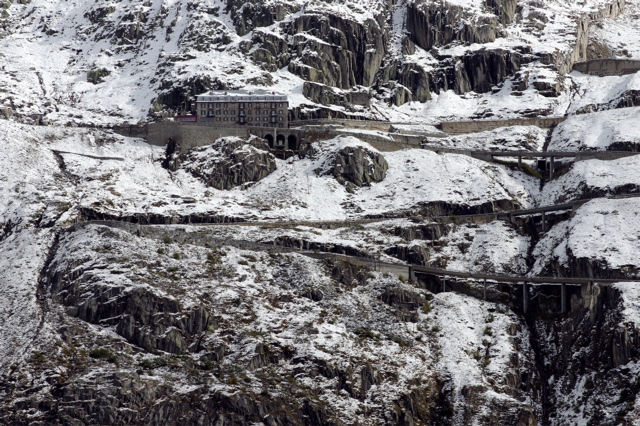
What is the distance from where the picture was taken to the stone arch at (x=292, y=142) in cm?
18625

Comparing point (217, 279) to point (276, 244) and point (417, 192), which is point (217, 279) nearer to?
point (276, 244)

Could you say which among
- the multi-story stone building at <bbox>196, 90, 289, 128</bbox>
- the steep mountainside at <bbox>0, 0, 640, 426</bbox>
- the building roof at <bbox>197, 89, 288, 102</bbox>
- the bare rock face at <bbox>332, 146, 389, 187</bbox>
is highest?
the building roof at <bbox>197, 89, 288, 102</bbox>

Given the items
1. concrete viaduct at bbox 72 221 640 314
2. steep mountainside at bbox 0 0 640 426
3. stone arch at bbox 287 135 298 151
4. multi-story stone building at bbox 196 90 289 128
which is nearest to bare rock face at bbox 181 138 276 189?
steep mountainside at bbox 0 0 640 426

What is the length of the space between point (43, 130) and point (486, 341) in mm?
94409

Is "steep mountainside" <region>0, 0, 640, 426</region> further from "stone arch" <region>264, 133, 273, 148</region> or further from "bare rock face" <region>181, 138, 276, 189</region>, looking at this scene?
"stone arch" <region>264, 133, 273, 148</region>

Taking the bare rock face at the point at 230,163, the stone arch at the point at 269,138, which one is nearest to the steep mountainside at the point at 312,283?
the bare rock face at the point at 230,163

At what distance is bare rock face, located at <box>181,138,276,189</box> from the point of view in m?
170

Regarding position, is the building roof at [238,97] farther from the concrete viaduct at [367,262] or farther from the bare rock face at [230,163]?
the concrete viaduct at [367,262]

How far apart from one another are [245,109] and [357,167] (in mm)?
29580

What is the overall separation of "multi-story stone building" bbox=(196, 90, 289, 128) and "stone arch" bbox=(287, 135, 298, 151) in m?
4.70

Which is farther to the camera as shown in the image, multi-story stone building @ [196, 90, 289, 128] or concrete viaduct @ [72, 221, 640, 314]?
multi-story stone building @ [196, 90, 289, 128]

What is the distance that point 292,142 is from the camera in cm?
18675

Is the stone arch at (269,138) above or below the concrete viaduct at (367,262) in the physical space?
above

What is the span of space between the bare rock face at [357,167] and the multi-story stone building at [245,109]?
2093 cm
